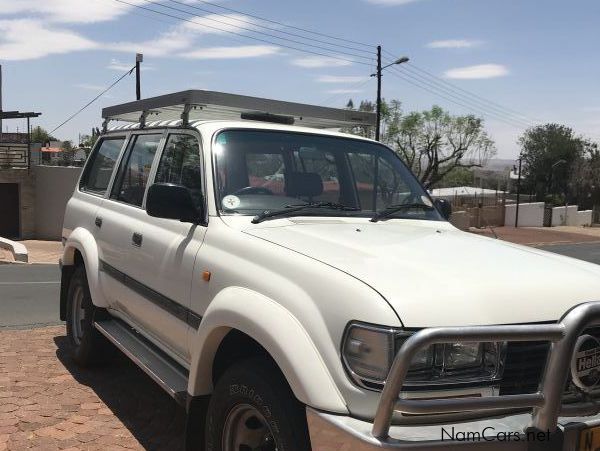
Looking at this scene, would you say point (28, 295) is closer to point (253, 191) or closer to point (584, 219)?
point (253, 191)

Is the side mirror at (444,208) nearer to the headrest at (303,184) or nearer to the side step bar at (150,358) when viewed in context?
the headrest at (303,184)

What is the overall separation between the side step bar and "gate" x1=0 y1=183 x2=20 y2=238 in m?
26.7

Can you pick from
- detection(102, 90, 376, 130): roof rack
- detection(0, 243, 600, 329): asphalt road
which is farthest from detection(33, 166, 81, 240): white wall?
detection(102, 90, 376, 130): roof rack

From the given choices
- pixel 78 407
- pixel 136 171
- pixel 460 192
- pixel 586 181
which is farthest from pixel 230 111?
pixel 586 181

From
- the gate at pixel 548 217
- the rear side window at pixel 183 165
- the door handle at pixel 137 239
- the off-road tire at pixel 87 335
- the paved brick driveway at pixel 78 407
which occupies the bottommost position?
the gate at pixel 548 217

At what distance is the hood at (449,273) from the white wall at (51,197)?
27.3m

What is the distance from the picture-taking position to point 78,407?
4.33 meters

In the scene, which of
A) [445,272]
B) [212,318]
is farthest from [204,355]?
[445,272]

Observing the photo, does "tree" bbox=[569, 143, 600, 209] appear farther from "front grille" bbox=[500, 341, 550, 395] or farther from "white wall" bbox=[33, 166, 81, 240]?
"front grille" bbox=[500, 341, 550, 395]

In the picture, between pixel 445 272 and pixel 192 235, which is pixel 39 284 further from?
pixel 445 272

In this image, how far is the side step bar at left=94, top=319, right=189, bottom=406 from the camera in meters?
3.30

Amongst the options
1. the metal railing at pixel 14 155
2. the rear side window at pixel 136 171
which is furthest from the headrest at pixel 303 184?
the metal railing at pixel 14 155

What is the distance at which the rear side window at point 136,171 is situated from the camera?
169 inches

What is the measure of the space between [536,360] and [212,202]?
1844 mm
